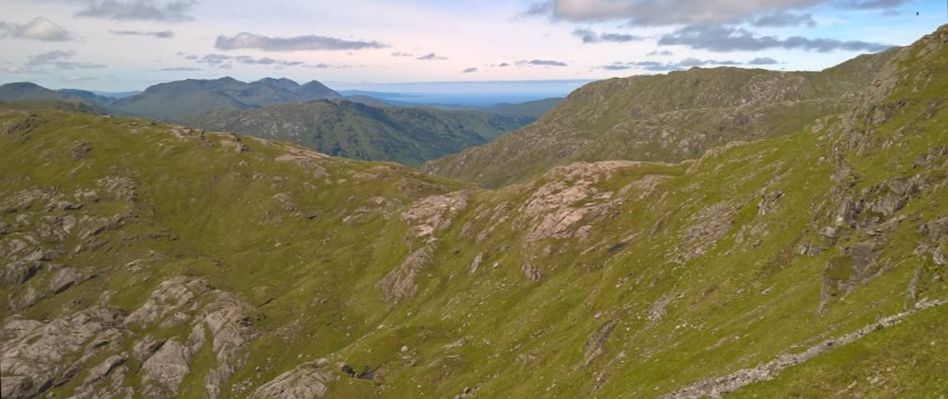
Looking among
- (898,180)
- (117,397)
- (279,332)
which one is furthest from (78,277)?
(898,180)

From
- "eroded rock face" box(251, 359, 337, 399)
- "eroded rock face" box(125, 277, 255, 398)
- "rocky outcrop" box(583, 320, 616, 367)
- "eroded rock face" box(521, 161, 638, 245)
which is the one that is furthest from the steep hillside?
"eroded rock face" box(521, 161, 638, 245)

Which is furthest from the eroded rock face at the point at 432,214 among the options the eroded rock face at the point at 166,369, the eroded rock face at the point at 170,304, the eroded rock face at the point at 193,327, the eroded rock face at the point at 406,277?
the eroded rock face at the point at 166,369

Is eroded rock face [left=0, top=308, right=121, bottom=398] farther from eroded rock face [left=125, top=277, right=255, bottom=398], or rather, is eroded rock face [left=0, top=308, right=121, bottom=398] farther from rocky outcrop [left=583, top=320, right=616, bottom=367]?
rocky outcrop [left=583, top=320, right=616, bottom=367]

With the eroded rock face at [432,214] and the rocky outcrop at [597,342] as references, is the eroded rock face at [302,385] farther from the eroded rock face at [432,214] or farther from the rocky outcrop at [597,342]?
the eroded rock face at [432,214]

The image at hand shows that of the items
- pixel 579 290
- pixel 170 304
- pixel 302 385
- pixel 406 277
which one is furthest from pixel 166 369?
pixel 579 290

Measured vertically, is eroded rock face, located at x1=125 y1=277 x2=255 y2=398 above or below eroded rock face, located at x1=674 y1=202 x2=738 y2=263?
below

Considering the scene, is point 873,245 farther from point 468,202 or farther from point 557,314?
point 468,202
